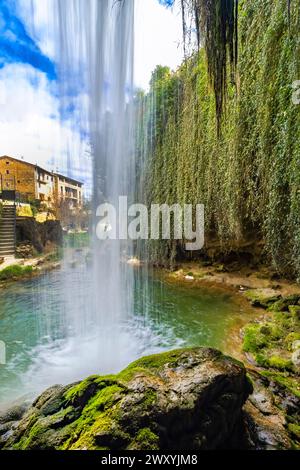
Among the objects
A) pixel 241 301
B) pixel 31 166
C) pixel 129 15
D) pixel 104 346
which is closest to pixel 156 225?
pixel 241 301

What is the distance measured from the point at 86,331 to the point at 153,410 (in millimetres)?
4003

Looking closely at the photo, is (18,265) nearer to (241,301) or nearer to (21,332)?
(21,332)

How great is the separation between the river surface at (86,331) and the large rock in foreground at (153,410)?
190 centimetres

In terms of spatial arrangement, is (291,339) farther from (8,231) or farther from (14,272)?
(8,231)

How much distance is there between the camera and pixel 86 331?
5.14 metres

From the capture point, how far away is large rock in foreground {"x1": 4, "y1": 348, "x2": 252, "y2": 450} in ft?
4.82

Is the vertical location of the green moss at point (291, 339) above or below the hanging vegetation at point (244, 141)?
below

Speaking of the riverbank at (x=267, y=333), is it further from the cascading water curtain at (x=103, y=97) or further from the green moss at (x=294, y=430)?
the cascading water curtain at (x=103, y=97)

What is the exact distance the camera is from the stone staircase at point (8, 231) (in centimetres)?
1119

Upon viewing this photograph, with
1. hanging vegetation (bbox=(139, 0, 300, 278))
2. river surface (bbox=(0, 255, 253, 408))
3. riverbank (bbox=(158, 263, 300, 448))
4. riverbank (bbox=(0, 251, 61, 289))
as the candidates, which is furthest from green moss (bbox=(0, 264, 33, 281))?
riverbank (bbox=(158, 263, 300, 448))

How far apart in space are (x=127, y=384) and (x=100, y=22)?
233 inches

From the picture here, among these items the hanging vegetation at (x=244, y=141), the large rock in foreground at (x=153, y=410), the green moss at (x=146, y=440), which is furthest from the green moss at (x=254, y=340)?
the green moss at (x=146, y=440)

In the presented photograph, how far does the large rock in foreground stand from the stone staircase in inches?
420

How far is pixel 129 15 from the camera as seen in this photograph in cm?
467
